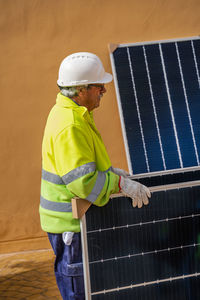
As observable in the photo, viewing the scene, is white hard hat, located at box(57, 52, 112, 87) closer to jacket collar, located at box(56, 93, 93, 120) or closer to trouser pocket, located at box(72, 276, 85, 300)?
jacket collar, located at box(56, 93, 93, 120)

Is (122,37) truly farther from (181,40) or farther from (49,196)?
(49,196)

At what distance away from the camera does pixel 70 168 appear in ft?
7.98

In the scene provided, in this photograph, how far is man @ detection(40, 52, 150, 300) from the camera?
2.44m

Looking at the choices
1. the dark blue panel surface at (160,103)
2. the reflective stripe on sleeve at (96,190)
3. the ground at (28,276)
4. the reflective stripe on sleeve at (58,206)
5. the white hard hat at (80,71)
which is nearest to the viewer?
the reflective stripe on sleeve at (96,190)

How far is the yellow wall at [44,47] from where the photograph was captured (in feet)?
17.3

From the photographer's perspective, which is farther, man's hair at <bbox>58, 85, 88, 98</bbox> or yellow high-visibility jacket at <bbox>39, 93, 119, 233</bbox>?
man's hair at <bbox>58, 85, 88, 98</bbox>

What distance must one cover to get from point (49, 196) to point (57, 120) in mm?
508

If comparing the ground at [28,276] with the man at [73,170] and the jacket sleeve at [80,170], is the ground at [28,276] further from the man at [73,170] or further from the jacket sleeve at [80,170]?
the jacket sleeve at [80,170]

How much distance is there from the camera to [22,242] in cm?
550

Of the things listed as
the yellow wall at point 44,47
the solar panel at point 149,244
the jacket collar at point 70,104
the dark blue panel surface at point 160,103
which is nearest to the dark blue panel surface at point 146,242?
the solar panel at point 149,244

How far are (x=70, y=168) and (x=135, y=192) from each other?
0.41 m

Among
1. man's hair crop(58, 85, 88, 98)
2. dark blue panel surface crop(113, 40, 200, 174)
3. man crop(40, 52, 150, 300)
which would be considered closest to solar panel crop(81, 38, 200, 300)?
man crop(40, 52, 150, 300)

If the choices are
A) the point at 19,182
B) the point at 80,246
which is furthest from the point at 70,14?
the point at 80,246

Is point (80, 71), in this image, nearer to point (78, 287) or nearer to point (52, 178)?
point (52, 178)
